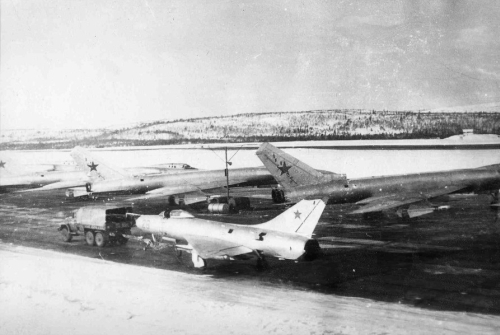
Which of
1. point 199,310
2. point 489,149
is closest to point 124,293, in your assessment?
point 199,310

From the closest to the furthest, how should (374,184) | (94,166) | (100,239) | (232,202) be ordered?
(100,239)
(374,184)
(232,202)
(94,166)

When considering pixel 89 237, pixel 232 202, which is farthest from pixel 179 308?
pixel 232 202

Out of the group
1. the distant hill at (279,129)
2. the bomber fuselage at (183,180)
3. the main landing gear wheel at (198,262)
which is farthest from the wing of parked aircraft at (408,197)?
the bomber fuselage at (183,180)

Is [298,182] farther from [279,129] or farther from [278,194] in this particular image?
[279,129]

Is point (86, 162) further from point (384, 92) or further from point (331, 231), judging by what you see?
point (384, 92)

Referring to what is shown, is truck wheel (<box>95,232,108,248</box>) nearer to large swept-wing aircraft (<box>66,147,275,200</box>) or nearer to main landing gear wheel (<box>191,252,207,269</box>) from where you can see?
main landing gear wheel (<box>191,252,207,269</box>)
